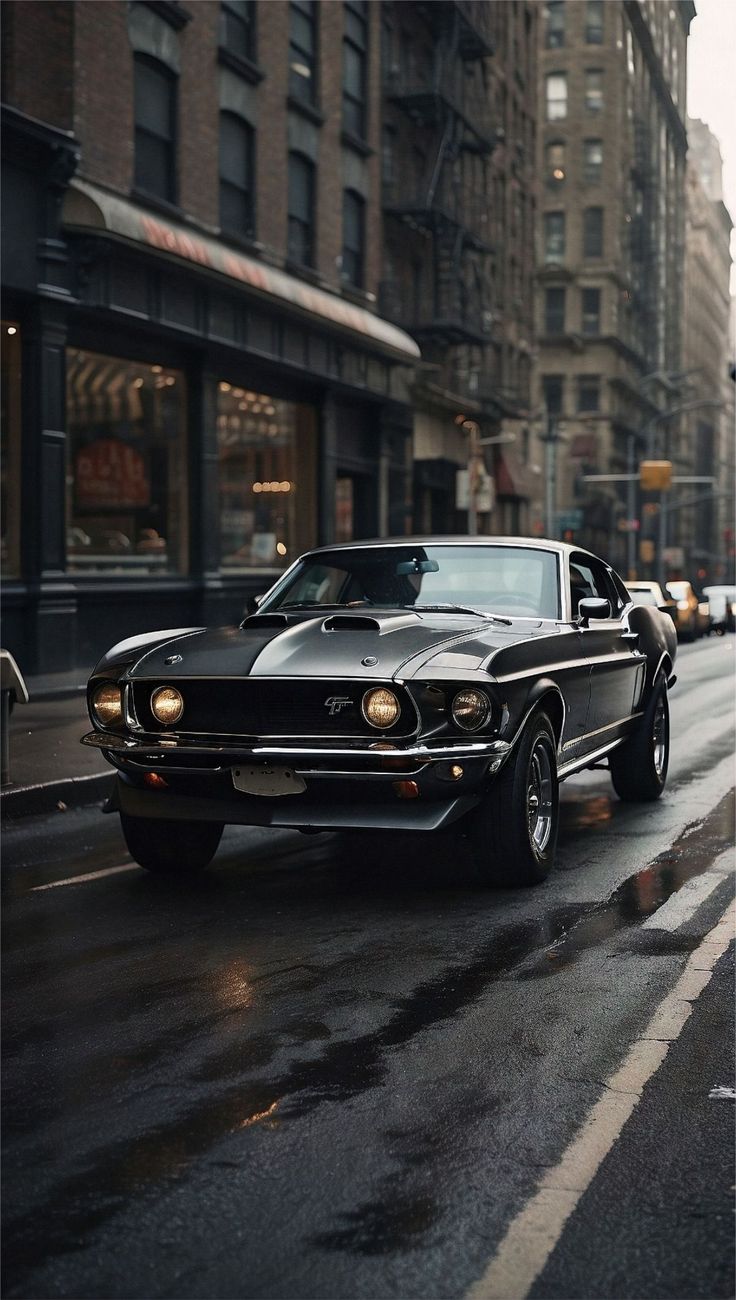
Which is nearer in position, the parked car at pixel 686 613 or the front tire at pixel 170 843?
the front tire at pixel 170 843

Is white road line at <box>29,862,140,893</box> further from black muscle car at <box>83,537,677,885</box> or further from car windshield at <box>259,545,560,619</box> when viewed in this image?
car windshield at <box>259,545,560,619</box>

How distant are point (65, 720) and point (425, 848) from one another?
676 centimetres

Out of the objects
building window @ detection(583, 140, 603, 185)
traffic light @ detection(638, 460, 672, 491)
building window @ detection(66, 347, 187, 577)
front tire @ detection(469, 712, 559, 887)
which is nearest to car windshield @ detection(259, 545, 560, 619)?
front tire @ detection(469, 712, 559, 887)

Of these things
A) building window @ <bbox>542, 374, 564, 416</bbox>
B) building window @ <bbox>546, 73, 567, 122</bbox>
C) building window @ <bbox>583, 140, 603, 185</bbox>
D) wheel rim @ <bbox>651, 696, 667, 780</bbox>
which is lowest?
wheel rim @ <bbox>651, 696, 667, 780</bbox>

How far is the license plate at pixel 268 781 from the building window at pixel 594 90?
248 ft

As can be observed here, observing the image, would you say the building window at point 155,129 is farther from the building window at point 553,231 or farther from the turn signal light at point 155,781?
the building window at point 553,231

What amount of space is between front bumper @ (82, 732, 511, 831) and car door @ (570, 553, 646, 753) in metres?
1.93

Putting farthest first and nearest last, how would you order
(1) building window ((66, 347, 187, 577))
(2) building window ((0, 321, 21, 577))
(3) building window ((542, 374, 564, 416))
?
1. (3) building window ((542, 374, 564, 416))
2. (1) building window ((66, 347, 187, 577))
3. (2) building window ((0, 321, 21, 577))

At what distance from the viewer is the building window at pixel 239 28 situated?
24.2 meters

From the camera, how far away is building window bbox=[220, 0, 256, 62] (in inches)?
952

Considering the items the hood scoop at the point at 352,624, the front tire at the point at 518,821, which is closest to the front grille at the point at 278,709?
the hood scoop at the point at 352,624

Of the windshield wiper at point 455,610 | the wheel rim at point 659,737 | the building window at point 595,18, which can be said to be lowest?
the wheel rim at point 659,737

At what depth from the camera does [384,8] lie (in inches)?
1307

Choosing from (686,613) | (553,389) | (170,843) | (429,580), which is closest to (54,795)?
(170,843)
